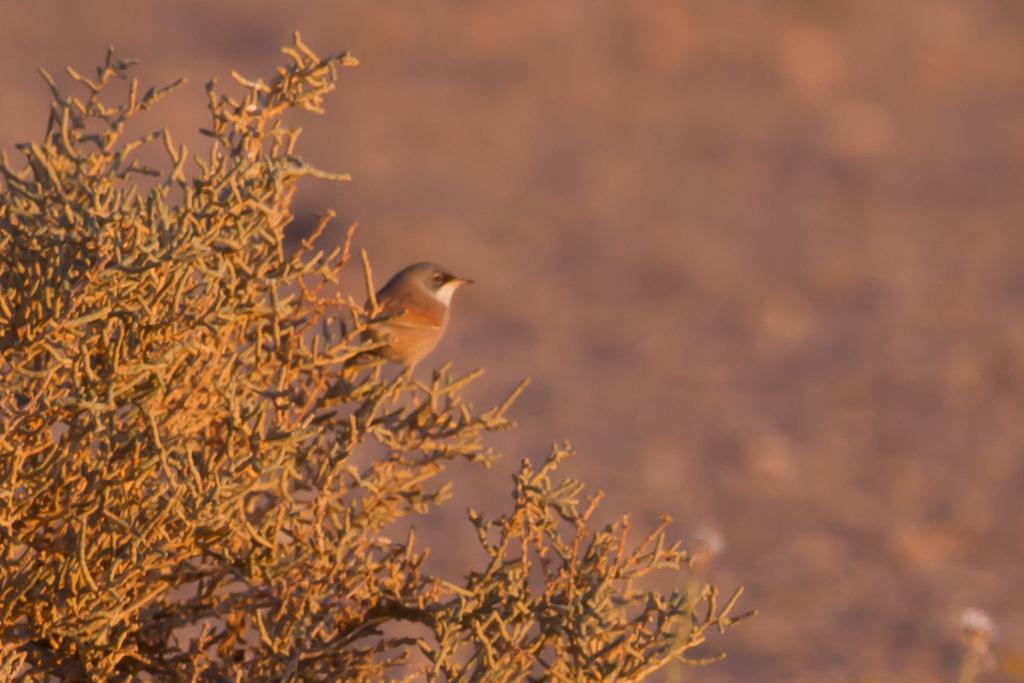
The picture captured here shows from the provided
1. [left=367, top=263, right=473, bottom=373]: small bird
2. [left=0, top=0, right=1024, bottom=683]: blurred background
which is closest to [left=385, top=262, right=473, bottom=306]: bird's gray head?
[left=367, top=263, right=473, bottom=373]: small bird

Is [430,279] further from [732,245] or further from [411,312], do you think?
[732,245]

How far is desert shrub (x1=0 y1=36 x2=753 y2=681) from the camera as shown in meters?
3.19

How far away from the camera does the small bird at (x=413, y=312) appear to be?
12.4ft

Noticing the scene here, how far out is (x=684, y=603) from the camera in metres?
3.30

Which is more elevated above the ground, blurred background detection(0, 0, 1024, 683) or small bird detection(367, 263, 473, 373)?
blurred background detection(0, 0, 1024, 683)

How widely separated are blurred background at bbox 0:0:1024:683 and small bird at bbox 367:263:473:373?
0.89 metres

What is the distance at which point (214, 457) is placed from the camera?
3191mm

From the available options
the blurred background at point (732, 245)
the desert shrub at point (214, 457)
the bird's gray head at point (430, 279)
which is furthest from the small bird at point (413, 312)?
the blurred background at point (732, 245)

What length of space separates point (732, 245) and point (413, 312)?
36.7 feet

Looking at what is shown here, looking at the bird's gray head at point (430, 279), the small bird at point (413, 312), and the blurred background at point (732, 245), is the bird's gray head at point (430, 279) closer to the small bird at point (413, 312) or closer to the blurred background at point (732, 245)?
the small bird at point (413, 312)

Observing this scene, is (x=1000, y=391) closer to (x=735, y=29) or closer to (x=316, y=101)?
(x=735, y=29)

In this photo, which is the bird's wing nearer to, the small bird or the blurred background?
the small bird

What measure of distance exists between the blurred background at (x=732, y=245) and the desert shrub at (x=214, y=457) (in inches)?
42.5

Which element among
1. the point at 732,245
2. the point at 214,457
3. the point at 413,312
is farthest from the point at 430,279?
the point at 732,245
